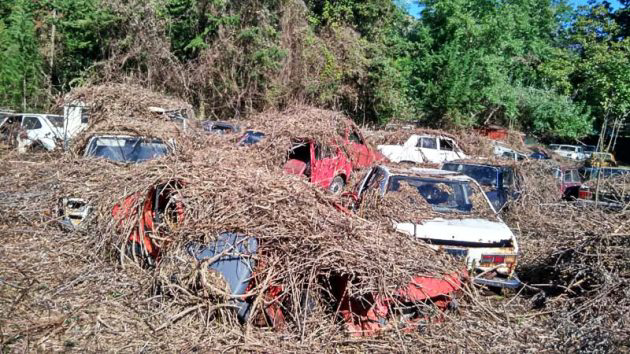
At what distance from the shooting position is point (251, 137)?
511 inches

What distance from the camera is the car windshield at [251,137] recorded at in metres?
12.7

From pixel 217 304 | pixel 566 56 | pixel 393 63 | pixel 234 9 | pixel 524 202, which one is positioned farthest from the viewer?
pixel 566 56

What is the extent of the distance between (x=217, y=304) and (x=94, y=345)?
1.10m

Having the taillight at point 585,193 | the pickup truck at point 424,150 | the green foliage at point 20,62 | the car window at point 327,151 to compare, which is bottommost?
the taillight at point 585,193

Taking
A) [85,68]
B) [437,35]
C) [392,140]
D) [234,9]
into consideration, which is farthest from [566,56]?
[85,68]

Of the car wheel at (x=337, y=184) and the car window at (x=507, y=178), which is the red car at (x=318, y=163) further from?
the car window at (x=507, y=178)

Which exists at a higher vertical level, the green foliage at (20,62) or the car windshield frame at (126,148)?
the green foliage at (20,62)

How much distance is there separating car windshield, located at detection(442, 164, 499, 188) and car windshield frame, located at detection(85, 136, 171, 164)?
643 centimetres

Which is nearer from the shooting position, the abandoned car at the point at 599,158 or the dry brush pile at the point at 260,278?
the dry brush pile at the point at 260,278

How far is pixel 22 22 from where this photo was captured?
2112 cm

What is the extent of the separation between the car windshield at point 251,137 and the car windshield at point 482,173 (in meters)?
4.87

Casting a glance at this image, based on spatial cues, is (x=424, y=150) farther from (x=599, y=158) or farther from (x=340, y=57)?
(x=340, y=57)

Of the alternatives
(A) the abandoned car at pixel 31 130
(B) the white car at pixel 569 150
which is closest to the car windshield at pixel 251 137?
(A) the abandoned car at pixel 31 130

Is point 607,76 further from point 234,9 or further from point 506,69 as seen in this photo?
point 234,9
